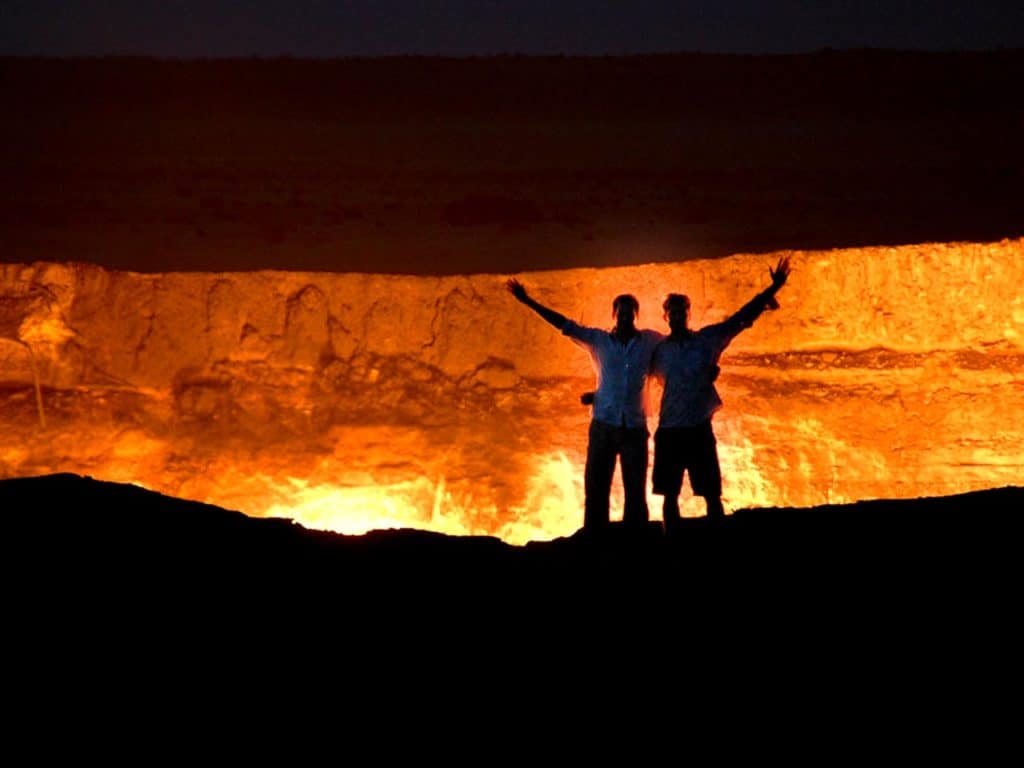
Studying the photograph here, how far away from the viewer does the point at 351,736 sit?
12.0ft

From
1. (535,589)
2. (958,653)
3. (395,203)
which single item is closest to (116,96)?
(395,203)

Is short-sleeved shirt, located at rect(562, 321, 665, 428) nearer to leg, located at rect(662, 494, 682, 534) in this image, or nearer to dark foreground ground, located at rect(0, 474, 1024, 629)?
leg, located at rect(662, 494, 682, 534)

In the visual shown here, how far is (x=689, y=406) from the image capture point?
5.56 m

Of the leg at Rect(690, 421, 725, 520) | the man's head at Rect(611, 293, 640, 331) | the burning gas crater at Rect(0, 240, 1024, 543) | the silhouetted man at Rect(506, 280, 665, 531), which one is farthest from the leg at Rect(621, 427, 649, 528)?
the burning gas crater at Rect(0, 240, 1024, 543)

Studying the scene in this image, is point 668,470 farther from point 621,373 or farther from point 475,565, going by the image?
point 475,565

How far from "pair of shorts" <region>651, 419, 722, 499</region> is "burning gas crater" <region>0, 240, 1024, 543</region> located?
3.22 metres

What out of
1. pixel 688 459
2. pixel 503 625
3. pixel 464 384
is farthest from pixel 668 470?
pixel 464 384

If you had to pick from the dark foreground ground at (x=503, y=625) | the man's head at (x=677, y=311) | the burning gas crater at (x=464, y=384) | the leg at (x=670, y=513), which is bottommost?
the dark foreground ground at (x=503, y=625)

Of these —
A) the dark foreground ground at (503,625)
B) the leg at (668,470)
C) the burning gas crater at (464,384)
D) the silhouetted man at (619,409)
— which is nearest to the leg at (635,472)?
the silhouetted man at (619,409)

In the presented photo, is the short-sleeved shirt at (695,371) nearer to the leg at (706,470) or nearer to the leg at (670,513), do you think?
the leg at (706,470)

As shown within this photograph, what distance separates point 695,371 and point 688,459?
469 mm

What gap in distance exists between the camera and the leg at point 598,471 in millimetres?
5953

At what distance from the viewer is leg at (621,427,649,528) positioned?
590 centimetres

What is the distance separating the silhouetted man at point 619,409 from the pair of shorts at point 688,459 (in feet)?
0.96
